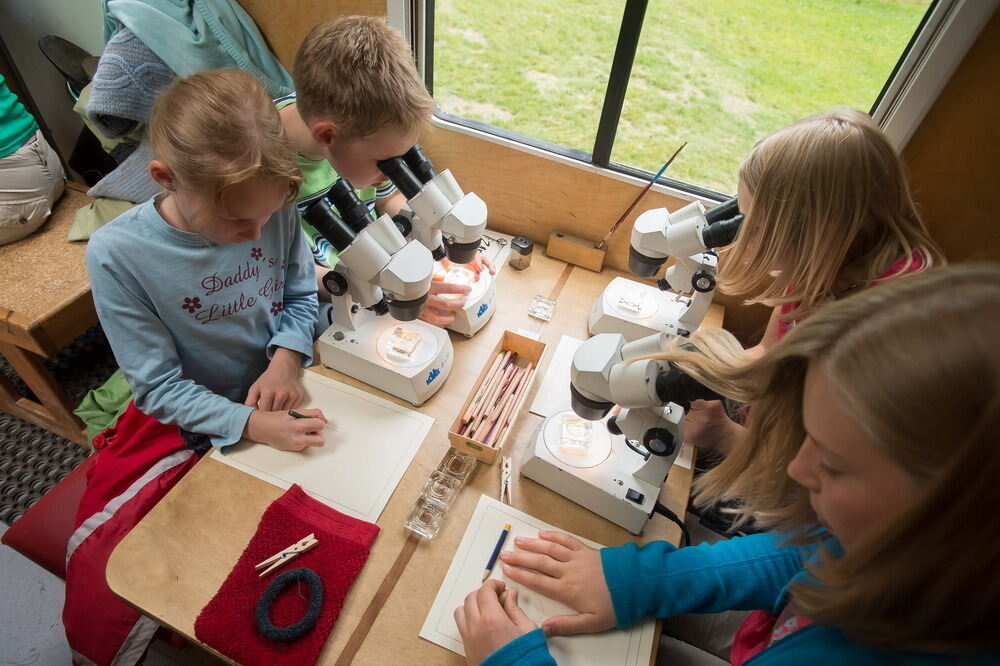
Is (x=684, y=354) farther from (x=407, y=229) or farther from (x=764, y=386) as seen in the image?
(x=407, y=229)

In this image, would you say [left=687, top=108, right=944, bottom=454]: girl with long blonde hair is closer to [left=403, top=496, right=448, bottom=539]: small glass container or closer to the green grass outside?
[left=403, top=496, right=448, bottom=539]: small glass container

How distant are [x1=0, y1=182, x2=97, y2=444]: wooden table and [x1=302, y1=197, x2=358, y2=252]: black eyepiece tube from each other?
117cm

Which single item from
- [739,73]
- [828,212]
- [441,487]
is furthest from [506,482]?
[739,73]

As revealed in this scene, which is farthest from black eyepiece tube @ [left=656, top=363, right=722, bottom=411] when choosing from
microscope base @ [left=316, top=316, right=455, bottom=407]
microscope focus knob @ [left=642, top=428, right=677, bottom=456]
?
microscope base @ [left=316, top=316, right=455, bottom=407]

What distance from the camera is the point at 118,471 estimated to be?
3.93ft

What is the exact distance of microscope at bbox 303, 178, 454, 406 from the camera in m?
0.98

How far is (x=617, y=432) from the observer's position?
100 cm

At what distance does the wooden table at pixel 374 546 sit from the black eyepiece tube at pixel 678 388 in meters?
0.35

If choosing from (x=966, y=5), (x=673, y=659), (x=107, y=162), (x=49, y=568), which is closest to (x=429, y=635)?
(x=673, y=659)

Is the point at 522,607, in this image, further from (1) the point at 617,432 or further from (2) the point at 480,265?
(2) the point at 480,265

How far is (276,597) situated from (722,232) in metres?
1.12

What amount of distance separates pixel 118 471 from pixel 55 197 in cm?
130

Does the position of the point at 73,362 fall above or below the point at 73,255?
below

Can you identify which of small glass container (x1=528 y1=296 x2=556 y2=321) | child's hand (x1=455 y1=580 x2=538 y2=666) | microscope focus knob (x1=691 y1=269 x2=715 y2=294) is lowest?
small glass container (x1=528 y1=296 x2=556 y2=321)
